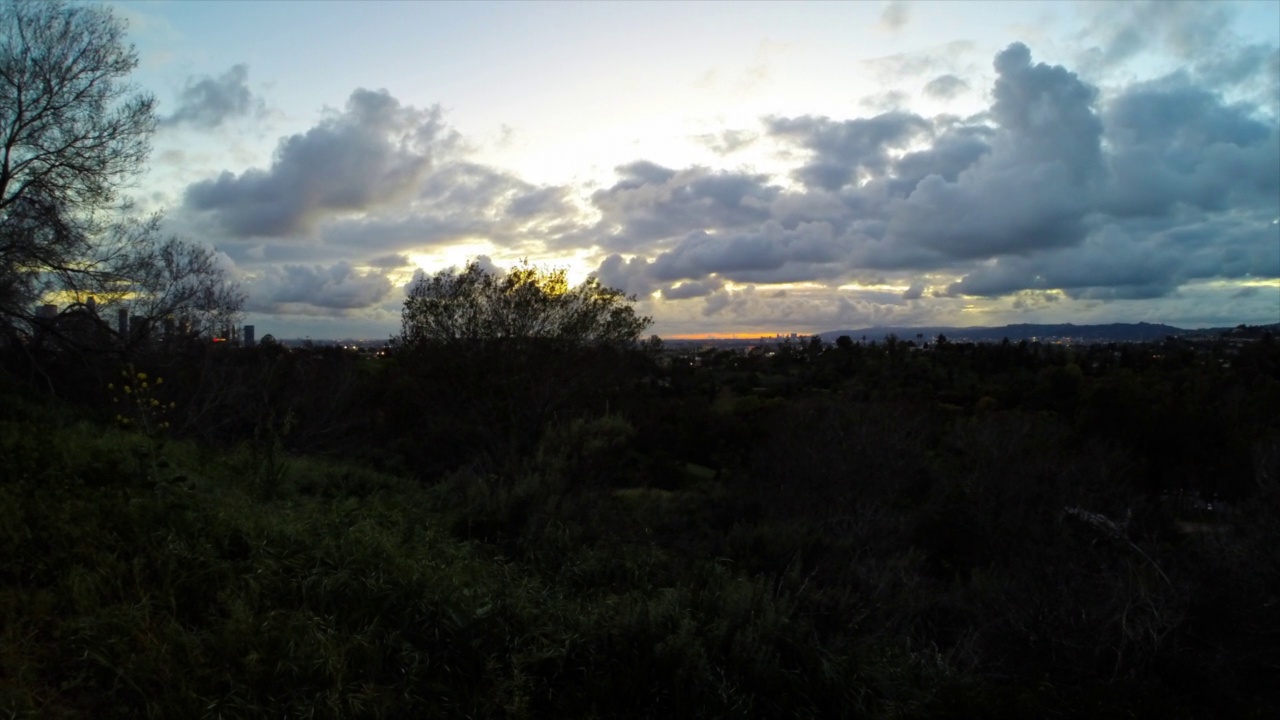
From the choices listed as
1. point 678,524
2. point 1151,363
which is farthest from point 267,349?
point 1151,363

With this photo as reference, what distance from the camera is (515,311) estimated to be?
23016 millimetres

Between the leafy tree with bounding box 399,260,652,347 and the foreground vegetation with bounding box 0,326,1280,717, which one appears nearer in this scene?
the foreground vegetation with bounding box 0,326,1280,717

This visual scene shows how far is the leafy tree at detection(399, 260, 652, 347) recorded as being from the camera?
23.0 m

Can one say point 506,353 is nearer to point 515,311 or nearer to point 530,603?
point 515,311

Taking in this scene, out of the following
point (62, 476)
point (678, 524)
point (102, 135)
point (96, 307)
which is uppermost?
point (102, 135)

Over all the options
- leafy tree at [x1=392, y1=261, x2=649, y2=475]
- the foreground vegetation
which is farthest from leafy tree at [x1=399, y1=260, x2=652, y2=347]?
the foreground vegetation

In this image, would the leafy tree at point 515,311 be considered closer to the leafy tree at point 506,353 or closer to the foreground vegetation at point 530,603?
the leafy tree at point 506,353

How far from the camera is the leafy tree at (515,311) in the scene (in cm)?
2303

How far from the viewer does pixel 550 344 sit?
899 inches

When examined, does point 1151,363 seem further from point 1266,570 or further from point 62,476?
point 62,476

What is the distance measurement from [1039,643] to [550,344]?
57.5 ft

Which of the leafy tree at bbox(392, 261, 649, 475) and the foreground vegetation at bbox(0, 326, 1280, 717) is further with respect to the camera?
the leafy tree at bbox(392, 261, 649, 475)

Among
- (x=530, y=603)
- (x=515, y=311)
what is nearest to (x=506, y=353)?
(x=515, y=311)

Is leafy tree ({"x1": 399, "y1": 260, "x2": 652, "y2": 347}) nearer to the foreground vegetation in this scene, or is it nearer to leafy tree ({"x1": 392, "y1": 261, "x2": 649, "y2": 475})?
leafy tree ({"x1": 392, "y1": 261, "x2": 649, "y2": 475})
